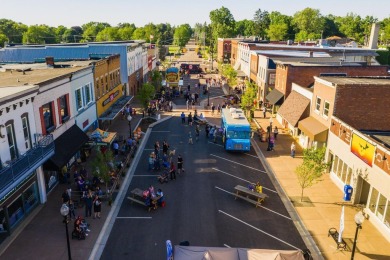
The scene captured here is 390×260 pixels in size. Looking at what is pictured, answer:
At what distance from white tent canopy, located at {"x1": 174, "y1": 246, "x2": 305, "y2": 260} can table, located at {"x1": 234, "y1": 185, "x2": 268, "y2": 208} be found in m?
7.71

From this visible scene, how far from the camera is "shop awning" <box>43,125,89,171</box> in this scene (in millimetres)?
21062

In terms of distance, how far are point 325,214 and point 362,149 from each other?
183 inches

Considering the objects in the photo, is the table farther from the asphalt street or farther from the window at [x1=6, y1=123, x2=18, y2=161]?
the window at [x1=6, y1=123, x2=18, y2=161]

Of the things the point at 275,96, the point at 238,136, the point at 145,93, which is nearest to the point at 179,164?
the point at 238,136

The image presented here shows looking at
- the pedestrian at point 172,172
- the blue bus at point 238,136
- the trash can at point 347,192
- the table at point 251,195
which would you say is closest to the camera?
the table at point 251,195

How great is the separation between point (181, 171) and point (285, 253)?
14.2m

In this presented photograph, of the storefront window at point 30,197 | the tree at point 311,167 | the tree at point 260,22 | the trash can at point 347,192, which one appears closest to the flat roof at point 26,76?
the storefront window at point 30,197

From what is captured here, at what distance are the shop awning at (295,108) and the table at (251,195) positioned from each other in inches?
479

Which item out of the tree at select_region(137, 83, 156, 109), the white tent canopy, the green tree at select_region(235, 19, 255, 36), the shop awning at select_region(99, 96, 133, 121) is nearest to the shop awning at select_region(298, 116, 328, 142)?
the white tent canopy

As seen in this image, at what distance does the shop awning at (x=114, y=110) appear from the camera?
113 ft

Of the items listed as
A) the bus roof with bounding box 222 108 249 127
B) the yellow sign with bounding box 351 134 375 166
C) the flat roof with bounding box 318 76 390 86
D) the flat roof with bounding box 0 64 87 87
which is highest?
the flat roof with bounding box 0 64 87 87

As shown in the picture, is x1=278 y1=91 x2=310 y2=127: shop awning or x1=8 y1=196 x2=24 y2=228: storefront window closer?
x1=8 y1=196 x2=24 y2=228: storefront window

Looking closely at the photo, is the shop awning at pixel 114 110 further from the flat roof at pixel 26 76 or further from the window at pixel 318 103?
the window at pixel 318 103

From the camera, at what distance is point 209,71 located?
9350 centimetres
